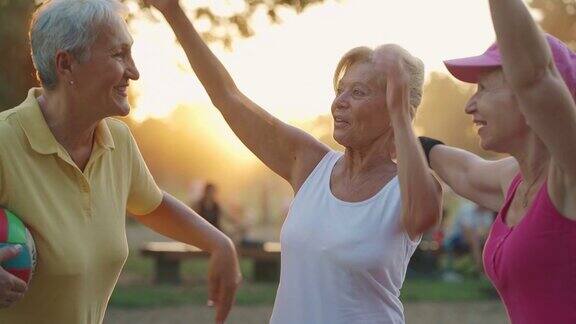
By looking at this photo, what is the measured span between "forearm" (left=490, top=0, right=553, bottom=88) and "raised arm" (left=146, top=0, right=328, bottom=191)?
1.53 meters

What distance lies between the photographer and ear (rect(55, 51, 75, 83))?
4.05m

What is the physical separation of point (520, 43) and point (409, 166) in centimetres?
90

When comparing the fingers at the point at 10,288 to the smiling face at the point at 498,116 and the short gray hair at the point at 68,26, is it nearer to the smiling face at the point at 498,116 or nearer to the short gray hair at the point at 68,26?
the short gray hair at the point at 68,26

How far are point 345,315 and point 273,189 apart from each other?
57429mm

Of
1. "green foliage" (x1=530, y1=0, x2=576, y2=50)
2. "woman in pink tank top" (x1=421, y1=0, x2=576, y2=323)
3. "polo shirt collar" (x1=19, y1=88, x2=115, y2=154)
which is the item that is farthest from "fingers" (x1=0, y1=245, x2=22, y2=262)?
"green foliage" (x1=530, y1=0, x2=576, y2=50)

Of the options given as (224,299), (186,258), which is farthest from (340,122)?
(186,258)

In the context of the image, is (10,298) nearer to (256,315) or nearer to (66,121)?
(66,121)

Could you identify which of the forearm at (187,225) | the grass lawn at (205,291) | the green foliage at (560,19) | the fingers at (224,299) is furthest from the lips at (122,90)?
the green foliage at (560,19)

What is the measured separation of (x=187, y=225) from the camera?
4621mm

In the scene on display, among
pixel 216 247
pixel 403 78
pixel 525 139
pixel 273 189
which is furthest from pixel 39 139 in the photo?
pixel 273 189

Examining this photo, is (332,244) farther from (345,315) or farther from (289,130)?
(289,130)

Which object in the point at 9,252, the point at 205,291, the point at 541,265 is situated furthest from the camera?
the point at 205,291

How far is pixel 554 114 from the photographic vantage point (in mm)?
3055

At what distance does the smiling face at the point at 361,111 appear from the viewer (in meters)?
4.29
